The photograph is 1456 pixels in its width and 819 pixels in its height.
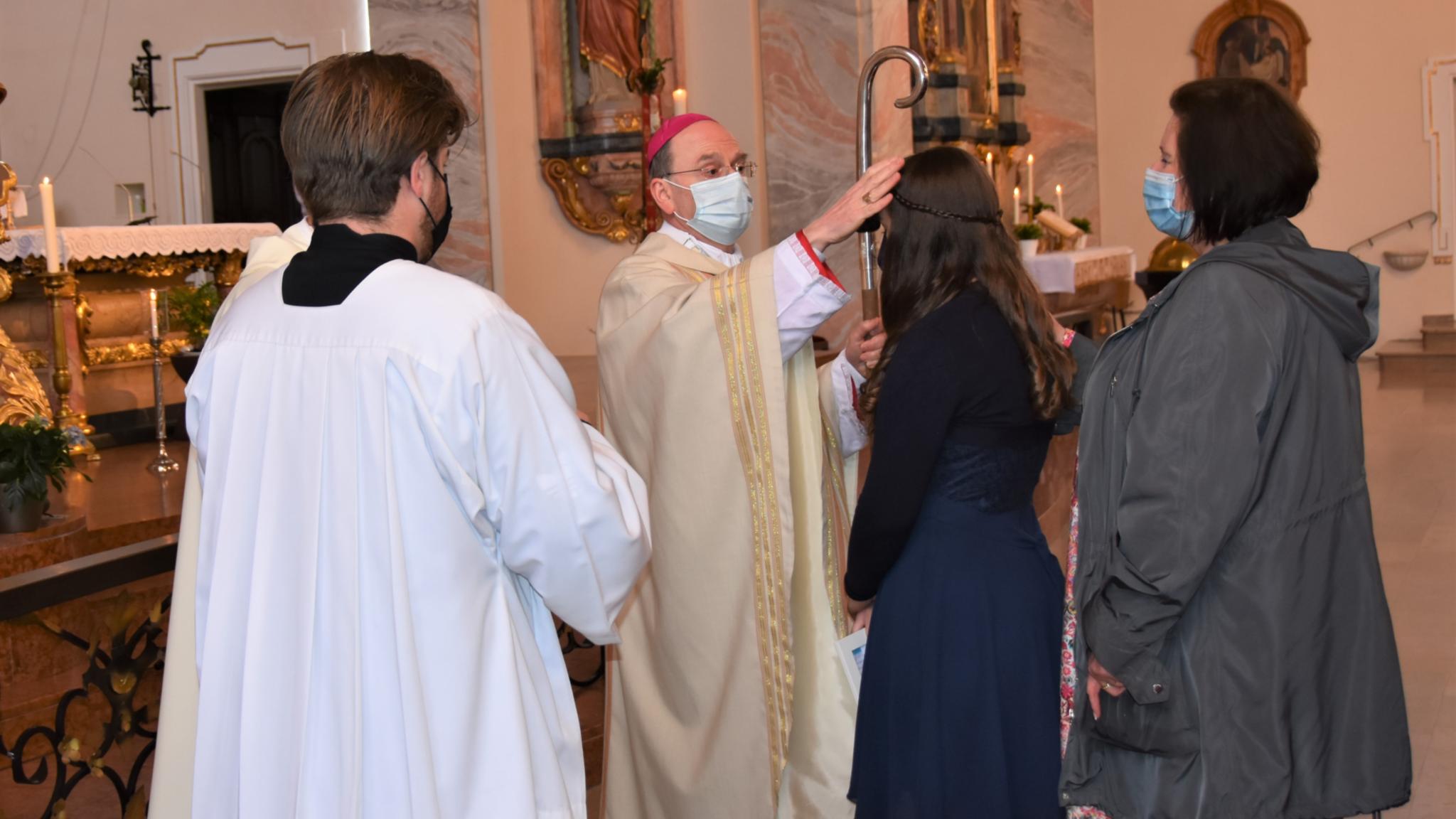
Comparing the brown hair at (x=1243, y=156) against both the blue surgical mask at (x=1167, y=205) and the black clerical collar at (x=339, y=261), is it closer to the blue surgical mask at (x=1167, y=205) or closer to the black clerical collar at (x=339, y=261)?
the blue surgical mask at (x=1167, y=205)

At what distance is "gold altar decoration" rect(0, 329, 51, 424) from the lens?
4.50m

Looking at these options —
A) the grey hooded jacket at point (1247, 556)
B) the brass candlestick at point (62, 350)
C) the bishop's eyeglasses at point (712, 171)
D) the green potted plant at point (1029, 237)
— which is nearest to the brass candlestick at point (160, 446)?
the brass candlestick at point (62, 350)

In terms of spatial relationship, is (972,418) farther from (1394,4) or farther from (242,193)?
(1394,4)

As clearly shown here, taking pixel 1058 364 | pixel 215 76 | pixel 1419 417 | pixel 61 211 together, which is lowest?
pixel 1419 417

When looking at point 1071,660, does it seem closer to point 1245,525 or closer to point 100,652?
point 1245,525

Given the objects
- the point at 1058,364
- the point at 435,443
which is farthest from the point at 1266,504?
the point at 435,443

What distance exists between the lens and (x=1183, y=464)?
1932 mm

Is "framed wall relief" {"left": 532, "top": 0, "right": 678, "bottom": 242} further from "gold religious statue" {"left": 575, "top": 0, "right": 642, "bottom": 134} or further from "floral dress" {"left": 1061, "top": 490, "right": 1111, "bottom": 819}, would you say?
"floral dress" {"left": 1061, "top": 490, "right": 1111, "bottom": 819}

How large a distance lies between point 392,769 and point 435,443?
1.52 ft

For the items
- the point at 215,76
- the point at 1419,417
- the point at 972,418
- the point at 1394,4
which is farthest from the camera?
the point at 1394,4

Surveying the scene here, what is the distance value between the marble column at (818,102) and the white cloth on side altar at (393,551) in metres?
5.53

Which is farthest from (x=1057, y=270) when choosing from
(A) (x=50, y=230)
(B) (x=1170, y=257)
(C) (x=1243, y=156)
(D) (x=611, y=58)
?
(C) (x=1243, y=156)

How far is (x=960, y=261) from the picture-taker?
2.41 m

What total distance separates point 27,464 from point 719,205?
1.91m
